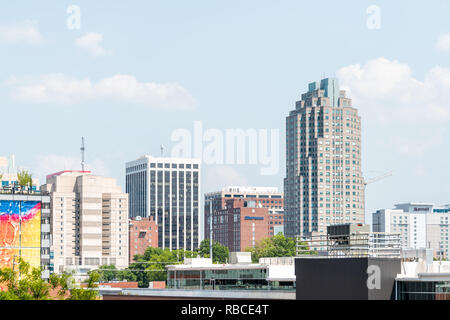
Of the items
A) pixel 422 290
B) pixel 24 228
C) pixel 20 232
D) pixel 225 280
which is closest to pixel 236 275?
pixel 225 280

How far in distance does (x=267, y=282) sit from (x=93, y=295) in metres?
24.4

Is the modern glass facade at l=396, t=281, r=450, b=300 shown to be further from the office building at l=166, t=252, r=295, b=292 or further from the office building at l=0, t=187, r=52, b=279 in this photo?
the office building at l=0, t=187, r=52, b=279

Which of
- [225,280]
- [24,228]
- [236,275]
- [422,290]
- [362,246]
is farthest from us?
[24,228]

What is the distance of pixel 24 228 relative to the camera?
537 ft

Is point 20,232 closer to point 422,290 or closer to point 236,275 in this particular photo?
point 236,275

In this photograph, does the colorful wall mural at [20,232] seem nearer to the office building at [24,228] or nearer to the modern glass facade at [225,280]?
the office building at [24,228]

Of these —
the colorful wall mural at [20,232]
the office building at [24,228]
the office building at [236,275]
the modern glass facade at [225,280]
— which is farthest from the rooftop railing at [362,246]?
the colorful wall mural at [20,232]

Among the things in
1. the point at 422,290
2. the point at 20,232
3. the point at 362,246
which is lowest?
the point at 422,290

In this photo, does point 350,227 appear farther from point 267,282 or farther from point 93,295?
point 267,282

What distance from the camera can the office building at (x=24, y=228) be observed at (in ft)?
528

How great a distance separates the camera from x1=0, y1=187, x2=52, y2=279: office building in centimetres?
16088
